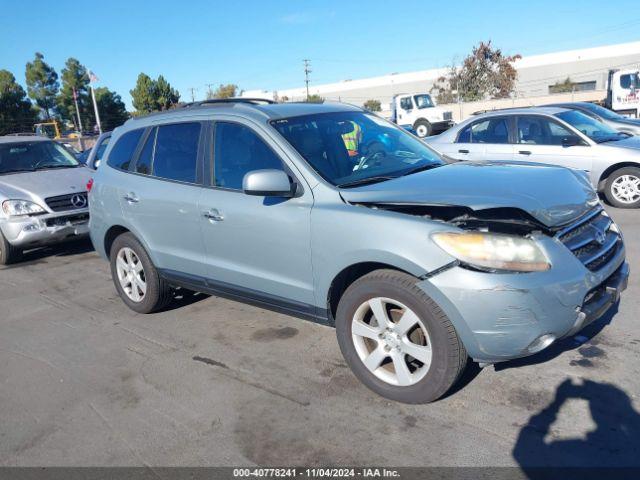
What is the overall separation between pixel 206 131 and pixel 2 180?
515cm

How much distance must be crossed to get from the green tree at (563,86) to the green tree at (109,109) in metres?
45.9

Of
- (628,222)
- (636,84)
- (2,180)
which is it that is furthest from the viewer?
(636,84)

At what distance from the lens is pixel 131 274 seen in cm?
511

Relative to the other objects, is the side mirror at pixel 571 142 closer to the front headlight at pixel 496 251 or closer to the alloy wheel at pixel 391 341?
the front headlight at pixel 496 251

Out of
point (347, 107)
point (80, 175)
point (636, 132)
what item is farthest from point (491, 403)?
point (636, 132)

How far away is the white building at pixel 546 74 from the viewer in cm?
5525

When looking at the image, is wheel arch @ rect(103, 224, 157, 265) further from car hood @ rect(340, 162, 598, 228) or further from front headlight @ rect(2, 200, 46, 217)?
front headlight @ rect(2, 200, 46, 217)

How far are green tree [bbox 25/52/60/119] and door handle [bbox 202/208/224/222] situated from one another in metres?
62.2

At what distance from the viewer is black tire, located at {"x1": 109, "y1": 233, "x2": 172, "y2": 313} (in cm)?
484

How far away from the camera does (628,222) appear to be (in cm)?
721

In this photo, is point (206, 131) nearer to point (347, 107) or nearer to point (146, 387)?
point (347, 107)

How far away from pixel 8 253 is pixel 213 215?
5098 millimetres

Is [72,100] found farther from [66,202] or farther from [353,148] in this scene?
[353,148]

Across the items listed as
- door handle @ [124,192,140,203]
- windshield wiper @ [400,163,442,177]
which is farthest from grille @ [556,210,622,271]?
door handle @ [124,192,140,203]
